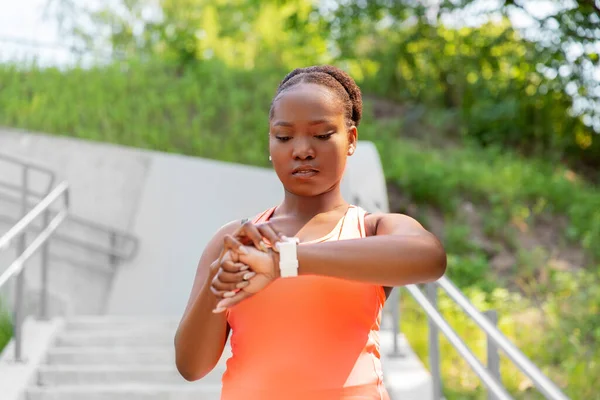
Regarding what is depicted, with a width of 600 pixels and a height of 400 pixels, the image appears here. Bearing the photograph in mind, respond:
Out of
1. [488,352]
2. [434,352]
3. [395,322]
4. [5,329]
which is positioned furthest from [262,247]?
[5,329]

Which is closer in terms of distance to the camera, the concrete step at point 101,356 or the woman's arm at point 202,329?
the woman's arm at point 202,329

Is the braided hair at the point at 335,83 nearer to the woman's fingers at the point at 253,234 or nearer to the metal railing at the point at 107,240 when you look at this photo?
the woman's fingers at the point at 253,234

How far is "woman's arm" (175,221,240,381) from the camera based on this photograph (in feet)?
4.72

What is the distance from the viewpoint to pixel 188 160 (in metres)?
9.60

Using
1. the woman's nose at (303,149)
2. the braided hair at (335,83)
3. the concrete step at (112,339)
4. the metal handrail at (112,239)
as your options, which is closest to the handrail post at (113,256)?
the metal handrail at (112,239)

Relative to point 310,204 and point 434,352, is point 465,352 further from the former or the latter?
point 310,204

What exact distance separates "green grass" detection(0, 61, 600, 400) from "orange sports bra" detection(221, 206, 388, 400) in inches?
263

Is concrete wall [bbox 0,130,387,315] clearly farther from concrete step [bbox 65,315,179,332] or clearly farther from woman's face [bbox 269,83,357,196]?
woman's face [bbox 269,83,357,196]

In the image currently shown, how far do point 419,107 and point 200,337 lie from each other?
11862 mm

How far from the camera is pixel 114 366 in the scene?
466 cm

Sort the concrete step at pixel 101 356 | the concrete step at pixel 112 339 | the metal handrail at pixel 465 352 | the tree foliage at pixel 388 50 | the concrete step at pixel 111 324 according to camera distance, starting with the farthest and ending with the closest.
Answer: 1. the tree foliage at pixel 388 50
2. the concrete step at pixel 111 324
3. the concrete step at pixel 112 339
4. the concrete step at pixel 101 356
5. the metal handrail at pixel 465 352

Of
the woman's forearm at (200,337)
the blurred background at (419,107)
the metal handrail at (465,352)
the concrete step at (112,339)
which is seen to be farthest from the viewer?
the blurred background at (419,107)

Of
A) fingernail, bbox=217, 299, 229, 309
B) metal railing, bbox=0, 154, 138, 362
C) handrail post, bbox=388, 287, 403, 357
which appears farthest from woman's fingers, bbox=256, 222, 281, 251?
handrail post, bbox=388, 287, 403, 357

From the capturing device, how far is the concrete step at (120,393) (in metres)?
4.18
